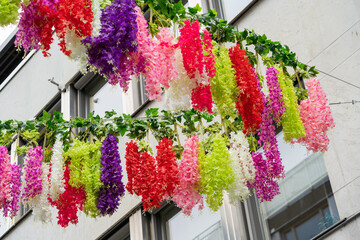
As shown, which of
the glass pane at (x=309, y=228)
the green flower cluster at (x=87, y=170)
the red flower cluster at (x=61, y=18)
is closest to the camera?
A: the red flower cluster at (x=61, y=18)

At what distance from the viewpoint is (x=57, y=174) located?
25.6 ft

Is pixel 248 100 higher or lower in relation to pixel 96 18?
lower

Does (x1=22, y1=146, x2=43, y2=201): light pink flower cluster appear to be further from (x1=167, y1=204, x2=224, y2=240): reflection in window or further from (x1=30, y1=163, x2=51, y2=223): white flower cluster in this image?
(x1=167, y1=204, x2=224, y2=240): reflection in window

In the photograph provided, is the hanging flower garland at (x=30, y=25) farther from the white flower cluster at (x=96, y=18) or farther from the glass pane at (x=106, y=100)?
the glass pane at (x=106, y=100)

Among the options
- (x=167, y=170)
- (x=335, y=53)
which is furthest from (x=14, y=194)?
(x=335, y=53)

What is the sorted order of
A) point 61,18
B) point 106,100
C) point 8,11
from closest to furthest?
point 8,11, point 61,18, point 106,100

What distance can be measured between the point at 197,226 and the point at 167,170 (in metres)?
3.86

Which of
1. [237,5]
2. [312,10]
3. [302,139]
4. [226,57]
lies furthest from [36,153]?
[237,5]

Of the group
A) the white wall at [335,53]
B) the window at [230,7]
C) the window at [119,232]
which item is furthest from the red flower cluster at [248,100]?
the window at [119,232]

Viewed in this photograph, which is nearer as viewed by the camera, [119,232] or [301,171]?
[301,171]

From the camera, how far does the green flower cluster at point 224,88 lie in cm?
732

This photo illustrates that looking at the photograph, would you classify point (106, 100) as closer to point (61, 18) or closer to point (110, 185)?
point (110, 185)

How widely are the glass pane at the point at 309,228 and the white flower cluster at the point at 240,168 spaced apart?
1665 millimetres

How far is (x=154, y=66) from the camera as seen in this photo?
734 centimetres
